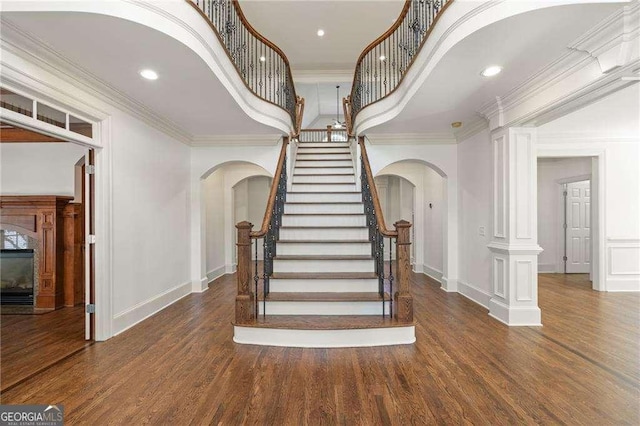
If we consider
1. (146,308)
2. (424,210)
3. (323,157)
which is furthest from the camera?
(424,210)

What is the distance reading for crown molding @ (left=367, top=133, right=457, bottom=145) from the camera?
573 centimetres

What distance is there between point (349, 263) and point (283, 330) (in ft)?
4.34

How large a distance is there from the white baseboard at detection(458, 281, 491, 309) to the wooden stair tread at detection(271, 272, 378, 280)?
77.8 inches

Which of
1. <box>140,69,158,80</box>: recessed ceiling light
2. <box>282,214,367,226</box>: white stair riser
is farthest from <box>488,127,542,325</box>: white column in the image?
<box>140,69,158,80</box>: recessed ceiling light

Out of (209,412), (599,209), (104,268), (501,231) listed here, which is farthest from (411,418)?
(599,209)

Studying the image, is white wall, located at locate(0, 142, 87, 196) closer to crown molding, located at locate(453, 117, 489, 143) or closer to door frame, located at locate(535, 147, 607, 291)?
crown molding, located at locate(453, 117, 489, 143)

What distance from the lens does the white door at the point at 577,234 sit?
754 centimetres

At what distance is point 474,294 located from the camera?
16.9 ft

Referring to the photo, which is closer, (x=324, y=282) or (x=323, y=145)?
(x=324, y=282)

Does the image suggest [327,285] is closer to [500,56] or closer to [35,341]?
[500,56]

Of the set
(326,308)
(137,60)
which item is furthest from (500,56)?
(137,60)

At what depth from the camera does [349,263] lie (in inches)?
167

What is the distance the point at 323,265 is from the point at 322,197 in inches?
69.9

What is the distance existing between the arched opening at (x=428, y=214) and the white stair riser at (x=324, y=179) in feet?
2.27
